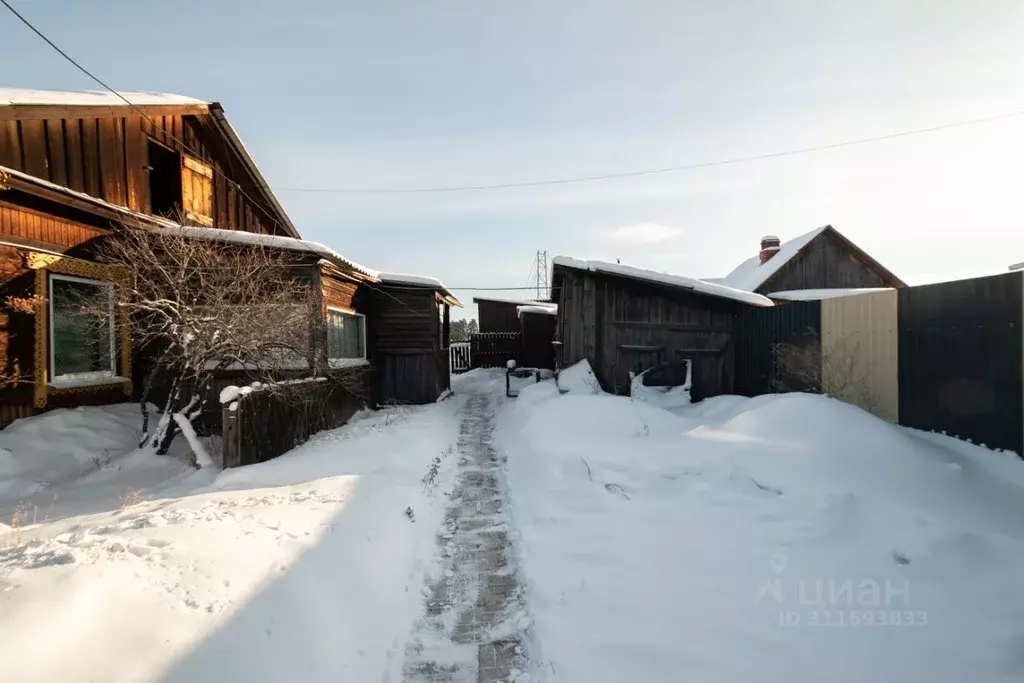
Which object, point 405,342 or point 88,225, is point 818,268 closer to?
point 405,342

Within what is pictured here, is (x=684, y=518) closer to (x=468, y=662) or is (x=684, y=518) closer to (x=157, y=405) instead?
(x=468, y=662)

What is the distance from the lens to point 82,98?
28.7ft

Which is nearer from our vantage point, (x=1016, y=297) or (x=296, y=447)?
(x=1016, y=297)

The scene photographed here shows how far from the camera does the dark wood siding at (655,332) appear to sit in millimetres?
10961

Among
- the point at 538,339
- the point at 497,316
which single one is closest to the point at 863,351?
the point at 538,339

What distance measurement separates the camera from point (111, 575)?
9.23 feet

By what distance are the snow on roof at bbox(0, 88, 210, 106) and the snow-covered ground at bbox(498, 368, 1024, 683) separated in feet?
30.5

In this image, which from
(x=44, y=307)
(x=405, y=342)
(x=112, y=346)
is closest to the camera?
(x=44, y=307)

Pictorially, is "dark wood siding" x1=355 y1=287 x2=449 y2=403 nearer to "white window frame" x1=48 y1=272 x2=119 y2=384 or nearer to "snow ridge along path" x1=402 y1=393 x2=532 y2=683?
"white window frame" x1=48 y1=272 x2=119 y2=384

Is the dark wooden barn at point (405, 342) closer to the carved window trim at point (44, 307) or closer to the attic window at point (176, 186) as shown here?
the attic window at point (176, 186)

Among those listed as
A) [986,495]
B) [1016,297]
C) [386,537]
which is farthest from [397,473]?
[1016,297]

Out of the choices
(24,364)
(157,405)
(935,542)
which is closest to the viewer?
(935,542)

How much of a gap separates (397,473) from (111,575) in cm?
365

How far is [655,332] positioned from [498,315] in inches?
599
